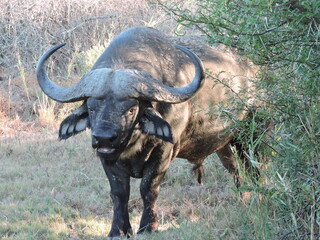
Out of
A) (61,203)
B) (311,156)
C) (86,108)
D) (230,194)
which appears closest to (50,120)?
(61,203)

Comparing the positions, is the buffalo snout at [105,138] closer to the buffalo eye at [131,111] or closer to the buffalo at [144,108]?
the buffalo at [144,108]

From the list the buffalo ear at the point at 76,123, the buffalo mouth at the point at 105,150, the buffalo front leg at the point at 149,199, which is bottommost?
the buffalo front leg at the point at 149,199

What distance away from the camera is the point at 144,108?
14.3ft

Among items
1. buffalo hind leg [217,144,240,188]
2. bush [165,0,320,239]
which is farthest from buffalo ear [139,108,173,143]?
buffalo hind leg [217,144,240,188]

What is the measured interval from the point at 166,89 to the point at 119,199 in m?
1.19

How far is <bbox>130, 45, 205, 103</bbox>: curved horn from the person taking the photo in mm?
4199

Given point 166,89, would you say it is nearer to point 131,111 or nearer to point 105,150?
point 131,111

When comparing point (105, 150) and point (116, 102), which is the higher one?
point (116, 102)

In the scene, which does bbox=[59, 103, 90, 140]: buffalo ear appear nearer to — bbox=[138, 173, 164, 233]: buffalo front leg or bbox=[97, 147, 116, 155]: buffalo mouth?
bbox=[97, 147, 116, 155]: buffalo mouth

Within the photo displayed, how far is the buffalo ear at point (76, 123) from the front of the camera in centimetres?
438

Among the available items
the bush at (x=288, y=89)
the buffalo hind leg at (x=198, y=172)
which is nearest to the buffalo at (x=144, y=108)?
the bush at (x=288, y=89)

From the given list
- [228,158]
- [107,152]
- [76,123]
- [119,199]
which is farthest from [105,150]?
[228,158]

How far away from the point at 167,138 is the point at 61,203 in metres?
1.92

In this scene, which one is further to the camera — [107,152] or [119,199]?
[119,199]
